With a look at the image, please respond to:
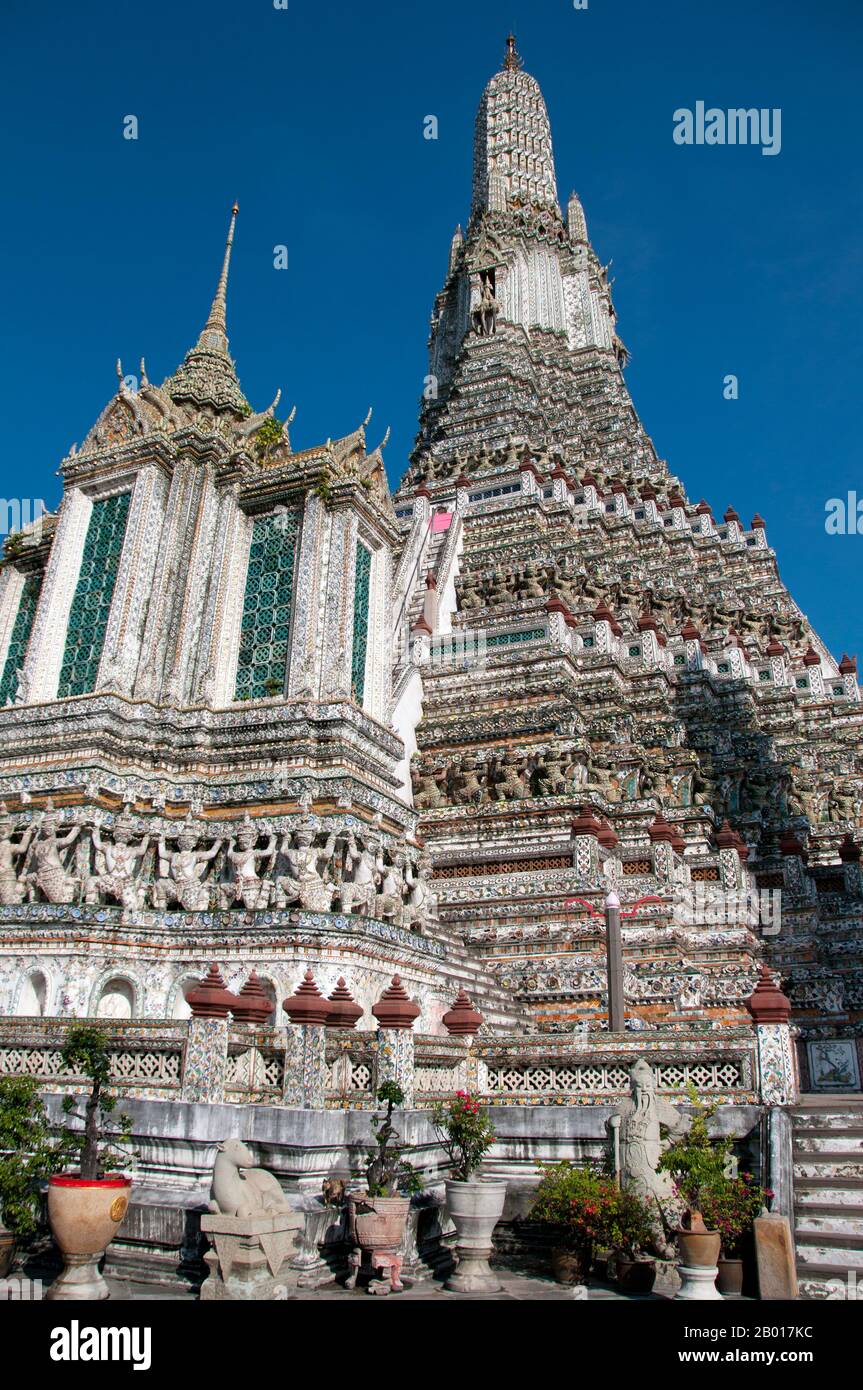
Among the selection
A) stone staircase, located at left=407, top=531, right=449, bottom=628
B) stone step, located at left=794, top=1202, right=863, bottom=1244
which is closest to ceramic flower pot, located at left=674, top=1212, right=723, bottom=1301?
stone step, located at left=794, top=1202, right=863, bottom=1244

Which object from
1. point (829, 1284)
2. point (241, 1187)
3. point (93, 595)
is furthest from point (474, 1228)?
point (93, 595)

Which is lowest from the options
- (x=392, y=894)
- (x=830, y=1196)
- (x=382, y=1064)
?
(x=830, y=1196)

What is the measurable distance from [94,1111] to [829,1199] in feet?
20.9

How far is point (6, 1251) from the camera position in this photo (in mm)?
8312

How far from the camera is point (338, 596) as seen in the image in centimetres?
1784

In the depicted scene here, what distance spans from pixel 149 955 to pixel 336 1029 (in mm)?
4794

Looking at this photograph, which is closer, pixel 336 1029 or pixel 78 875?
pixel 336 1029

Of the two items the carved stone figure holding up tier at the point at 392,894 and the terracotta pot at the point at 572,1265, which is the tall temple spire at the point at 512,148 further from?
the terracotta pot at the point at 572,1265

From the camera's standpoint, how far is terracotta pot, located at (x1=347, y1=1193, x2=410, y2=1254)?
8266 millimetres

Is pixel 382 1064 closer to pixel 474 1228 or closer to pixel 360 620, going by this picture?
pixel 474 1228

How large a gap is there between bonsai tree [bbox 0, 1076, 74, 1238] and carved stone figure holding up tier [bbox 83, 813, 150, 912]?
216 inches
